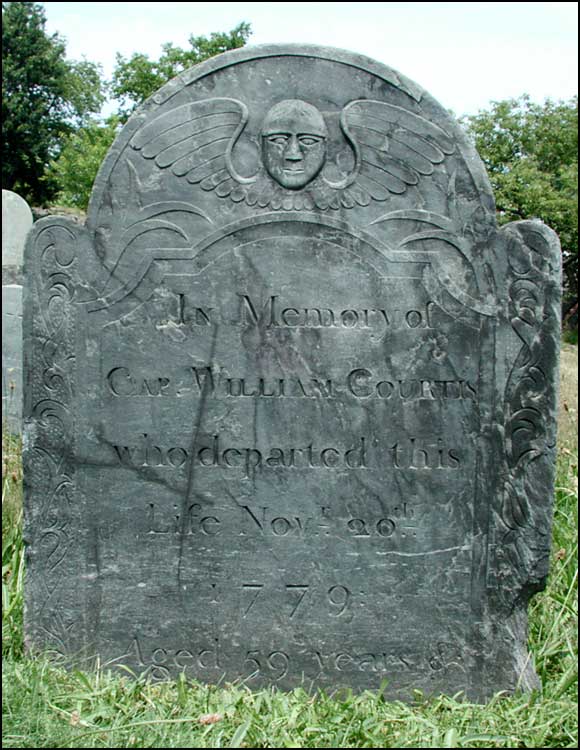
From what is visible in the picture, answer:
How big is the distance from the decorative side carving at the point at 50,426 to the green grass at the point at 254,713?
0.29m

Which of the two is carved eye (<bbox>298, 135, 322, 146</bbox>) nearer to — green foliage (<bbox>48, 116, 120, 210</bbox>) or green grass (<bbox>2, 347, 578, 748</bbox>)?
green grass (<bbox>2, 347, 578, 748</bbox>)

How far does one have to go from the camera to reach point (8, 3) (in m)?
31.2

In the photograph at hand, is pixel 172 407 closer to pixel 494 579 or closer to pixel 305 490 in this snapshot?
pixel 305 490

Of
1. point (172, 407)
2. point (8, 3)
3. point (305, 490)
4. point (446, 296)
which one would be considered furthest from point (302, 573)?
point (8, 3)

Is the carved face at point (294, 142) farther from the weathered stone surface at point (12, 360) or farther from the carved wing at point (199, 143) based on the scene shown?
the weathered stone surface at point (12, 360)

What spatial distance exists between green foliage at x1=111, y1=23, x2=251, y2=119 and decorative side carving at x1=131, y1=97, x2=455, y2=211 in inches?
913

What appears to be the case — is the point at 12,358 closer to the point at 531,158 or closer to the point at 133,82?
the point at 531,158

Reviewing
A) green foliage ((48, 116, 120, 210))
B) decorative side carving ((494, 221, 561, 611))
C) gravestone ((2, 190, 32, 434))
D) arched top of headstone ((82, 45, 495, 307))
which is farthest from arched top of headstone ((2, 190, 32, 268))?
green foliage ((48, 116, 120, 210))

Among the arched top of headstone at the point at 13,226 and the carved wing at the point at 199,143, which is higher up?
the arched top of headstone at the point at 13,226

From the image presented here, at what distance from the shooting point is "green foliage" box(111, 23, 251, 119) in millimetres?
24328

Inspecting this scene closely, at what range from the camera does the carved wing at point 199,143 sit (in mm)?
2963

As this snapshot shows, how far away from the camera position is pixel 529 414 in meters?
2.99

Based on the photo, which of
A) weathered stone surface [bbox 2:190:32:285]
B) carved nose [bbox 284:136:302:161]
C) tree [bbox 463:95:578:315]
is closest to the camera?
carved nose [bbox 284:136:302:161]

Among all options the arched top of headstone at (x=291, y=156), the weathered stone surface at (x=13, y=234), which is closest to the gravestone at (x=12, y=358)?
the weathered stone surface at (x=13, y=234)
